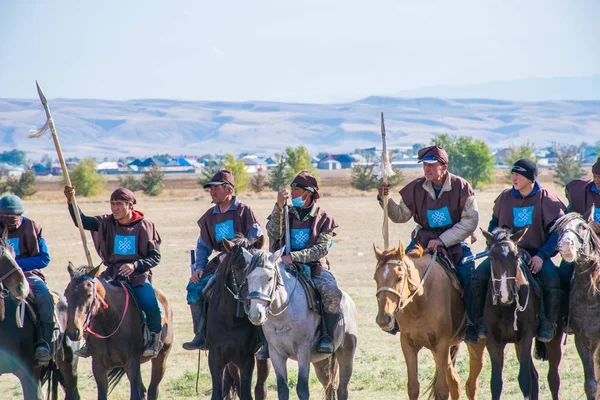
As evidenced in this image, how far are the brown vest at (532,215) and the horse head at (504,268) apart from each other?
0.89m

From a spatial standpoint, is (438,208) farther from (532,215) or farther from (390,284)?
(390,284)

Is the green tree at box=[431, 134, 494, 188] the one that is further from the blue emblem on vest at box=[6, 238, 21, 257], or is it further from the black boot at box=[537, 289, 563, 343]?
the blue emblem on vest at box=[6, 238, 21, 257]

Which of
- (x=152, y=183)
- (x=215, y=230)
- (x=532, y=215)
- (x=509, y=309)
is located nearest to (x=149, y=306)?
(x=215, y=230)

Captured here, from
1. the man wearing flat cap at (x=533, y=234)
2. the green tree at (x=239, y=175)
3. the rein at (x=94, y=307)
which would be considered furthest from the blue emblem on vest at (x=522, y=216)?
the green tree at (x=239, y=175)

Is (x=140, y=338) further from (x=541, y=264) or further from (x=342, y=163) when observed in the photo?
(x=342, y=163)

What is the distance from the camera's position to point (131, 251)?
10.6 m

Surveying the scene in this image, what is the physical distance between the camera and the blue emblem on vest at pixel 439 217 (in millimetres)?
10609

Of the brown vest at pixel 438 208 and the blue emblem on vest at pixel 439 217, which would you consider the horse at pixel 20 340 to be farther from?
the blue emblem on vest at pixel 439 217

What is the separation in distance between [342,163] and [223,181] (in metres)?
182

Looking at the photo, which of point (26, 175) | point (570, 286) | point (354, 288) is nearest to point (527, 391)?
point (570, 286)

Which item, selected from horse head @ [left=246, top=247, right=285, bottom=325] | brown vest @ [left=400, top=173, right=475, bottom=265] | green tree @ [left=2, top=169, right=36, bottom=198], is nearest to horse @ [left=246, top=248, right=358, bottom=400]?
horse head @ [left=246, top=247, right=285, bottom=325]

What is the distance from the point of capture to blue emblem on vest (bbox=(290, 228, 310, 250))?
10258 millimetres

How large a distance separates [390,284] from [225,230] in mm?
2387

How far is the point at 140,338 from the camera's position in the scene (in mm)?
10375
